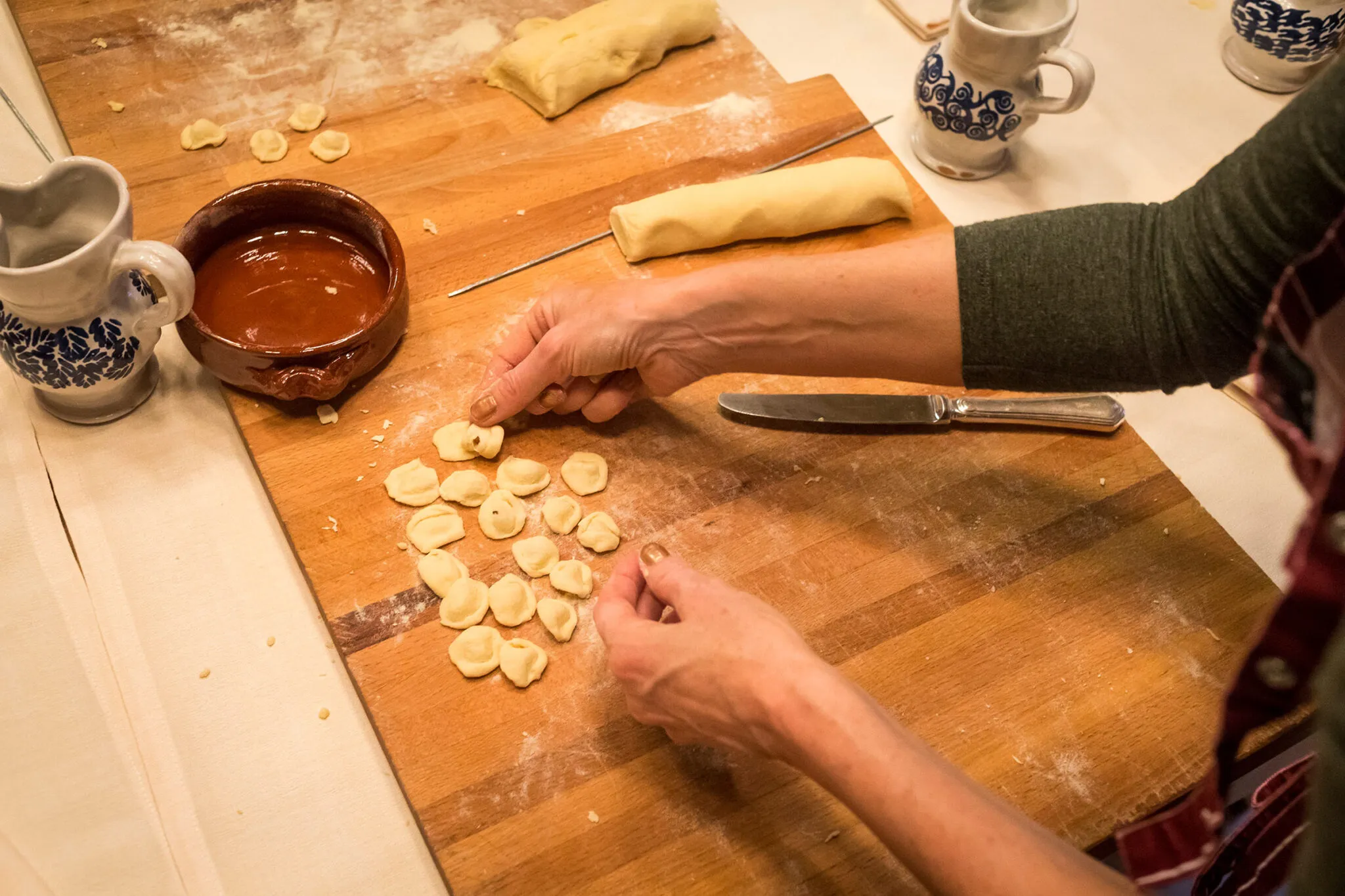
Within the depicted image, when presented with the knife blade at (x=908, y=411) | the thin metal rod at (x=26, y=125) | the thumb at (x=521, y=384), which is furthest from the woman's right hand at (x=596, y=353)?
the thin metal rod at (x=26, y=125)

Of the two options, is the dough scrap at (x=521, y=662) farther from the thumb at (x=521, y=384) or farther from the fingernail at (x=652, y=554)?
the thumb at (x=521, y=384)

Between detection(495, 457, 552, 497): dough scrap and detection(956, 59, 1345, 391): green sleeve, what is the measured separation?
1.75 feet

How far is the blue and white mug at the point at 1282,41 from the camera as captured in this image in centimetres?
175

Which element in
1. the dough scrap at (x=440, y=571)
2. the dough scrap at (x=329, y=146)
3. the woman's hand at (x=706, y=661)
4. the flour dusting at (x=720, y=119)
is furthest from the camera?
the flour dusting at (x=720, y=119)

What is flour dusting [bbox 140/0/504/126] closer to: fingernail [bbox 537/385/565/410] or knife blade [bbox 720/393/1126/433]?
fingernail [bbox 537/385/565/410]

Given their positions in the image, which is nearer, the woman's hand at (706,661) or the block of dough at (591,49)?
the woman's hand at (706,661)


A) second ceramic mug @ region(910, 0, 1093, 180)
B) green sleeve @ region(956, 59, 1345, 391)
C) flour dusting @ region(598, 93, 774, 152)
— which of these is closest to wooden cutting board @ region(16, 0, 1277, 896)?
flour dusting @ region(598, 93, 774, 152)

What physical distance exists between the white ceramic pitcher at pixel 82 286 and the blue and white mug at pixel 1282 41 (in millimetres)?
1843

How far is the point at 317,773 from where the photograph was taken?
1065mm

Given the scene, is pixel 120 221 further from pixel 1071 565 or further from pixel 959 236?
pixel 1071 565

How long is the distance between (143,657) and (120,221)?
48cm

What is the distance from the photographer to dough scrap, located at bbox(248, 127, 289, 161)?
4.93 ft

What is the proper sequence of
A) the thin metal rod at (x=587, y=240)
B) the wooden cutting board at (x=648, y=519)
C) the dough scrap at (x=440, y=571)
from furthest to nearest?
the thin metal rod at (x=587, y=240)
the dough scrap at (x=440, y=571)
the wooden cutting board at (x=648, y=519)

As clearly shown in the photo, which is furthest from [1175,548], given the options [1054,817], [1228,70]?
[1228,70]
